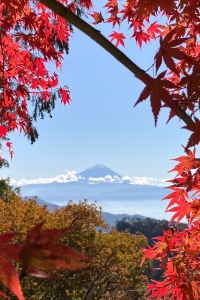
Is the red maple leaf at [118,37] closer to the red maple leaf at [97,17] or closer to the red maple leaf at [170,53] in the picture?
the red maple leaf at [97,17]

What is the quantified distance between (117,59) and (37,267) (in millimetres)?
966

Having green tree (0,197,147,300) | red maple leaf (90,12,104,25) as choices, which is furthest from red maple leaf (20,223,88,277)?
green tree (0,197,147,300)

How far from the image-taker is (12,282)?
3.43 ft

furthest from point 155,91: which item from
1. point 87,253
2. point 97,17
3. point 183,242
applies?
point 87,253

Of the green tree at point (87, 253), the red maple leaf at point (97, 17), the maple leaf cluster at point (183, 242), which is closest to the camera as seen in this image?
the maple leaf cluster at point (183, 242)

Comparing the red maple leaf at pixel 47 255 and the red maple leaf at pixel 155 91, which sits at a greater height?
the red maple leaf at pixel 155 91

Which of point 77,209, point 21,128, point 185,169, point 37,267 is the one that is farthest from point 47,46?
point 77,209

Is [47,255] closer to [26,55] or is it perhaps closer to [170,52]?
[170,52]

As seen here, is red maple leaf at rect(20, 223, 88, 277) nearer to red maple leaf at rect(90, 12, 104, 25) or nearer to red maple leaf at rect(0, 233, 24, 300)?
red maple leaf at rect(0, 233, 24, 300)

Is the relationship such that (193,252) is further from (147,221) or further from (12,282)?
(147,221)

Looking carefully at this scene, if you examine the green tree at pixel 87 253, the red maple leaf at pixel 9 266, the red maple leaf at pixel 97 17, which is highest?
the red maple leaf at pixel 97 17

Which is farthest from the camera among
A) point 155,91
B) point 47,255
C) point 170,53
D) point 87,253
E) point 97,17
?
point 87,253

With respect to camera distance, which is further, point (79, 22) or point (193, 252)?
point (193, 252)

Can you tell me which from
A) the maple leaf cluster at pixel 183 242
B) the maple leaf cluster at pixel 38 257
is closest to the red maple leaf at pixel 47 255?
the maple leaf cluster at pixel 38 257
